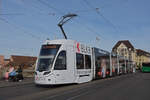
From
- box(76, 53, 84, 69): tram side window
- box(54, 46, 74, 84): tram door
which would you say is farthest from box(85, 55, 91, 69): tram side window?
box(54, 46, 74, 84): tram door

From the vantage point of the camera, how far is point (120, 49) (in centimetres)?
11612

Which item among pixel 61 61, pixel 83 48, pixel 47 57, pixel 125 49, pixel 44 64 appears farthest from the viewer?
pixel 125 49

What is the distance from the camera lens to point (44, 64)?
1439 centimetres

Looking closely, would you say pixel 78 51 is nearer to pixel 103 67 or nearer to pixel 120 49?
pixel 103 67

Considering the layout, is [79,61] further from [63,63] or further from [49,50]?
[49,50]

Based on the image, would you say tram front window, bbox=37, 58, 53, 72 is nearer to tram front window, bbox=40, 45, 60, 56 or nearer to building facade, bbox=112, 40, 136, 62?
tram front window, bbox=40, 45, 60, 56

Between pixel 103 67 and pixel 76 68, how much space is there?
7690mm

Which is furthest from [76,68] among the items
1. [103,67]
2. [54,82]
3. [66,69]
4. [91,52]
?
[103,67]

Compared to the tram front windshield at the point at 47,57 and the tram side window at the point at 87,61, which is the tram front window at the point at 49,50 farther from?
the tram side window at the point at 87,61

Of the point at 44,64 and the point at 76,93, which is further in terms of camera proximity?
the point at 44,64

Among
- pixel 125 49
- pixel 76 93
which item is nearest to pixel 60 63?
pixel 76 93

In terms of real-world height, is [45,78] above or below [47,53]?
below

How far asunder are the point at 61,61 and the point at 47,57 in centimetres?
103

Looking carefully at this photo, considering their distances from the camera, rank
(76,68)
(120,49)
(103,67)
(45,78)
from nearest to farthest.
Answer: (45,78) → (76,68) → (103,67) → (120,49)
